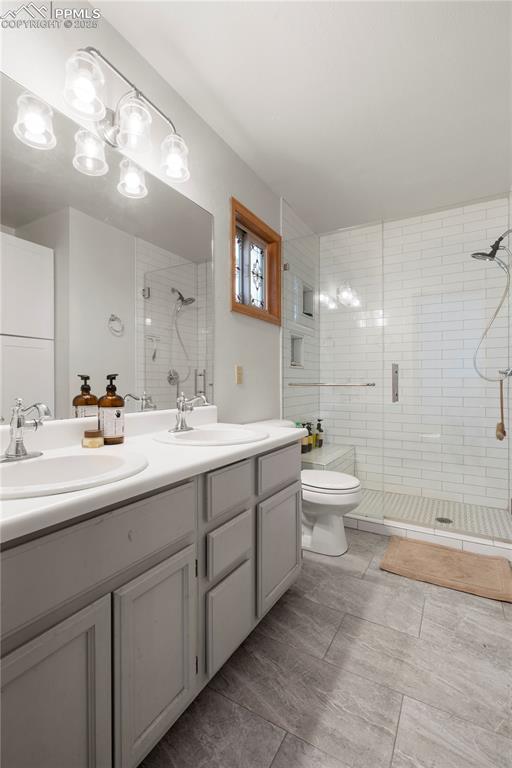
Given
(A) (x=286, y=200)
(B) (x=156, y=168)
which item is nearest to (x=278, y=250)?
A: (A) (x=286, y=200)

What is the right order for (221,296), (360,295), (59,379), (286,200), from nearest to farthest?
(59,379) → (221,296) → (286,200) → (360,295)

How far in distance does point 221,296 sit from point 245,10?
3.82 ft

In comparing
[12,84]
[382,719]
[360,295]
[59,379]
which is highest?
[12,84]

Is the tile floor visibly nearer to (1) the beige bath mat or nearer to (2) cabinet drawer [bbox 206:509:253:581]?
(1) the beige bath mat

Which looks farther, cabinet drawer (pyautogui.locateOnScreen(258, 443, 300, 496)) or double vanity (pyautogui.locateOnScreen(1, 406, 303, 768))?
cabinet drawer (pyautogui.locateOnScreen(258, 443, 300, 496))

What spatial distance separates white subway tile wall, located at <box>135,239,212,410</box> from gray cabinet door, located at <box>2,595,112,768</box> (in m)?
0.88

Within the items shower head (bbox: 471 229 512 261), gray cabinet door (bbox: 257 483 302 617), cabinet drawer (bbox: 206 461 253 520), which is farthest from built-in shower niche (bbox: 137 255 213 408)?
shower head (bbox: 471 229 512 261)

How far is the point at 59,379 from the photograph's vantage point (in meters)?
1.22

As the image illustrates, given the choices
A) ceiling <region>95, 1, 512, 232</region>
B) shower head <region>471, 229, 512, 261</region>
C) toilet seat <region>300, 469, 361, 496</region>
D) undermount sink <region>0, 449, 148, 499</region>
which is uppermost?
ceiling <region>95, 1, 512, 232</region>

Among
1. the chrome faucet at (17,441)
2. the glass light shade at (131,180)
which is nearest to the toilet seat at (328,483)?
the chrome faucet at (17,441)

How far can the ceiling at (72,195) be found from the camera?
1.09 metres

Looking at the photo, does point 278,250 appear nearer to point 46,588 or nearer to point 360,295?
point 360,295

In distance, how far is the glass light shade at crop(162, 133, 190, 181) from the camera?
158 centimetres

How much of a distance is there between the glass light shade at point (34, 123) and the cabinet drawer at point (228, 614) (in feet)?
5.14
